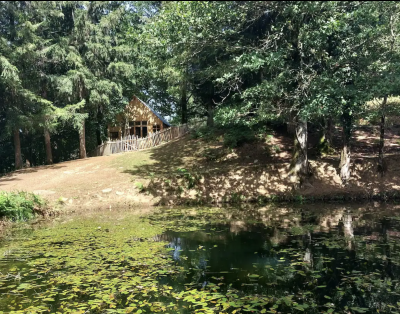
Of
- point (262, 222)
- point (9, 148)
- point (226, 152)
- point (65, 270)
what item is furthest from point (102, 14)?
point (65, 270)

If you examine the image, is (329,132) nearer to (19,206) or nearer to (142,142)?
(142,142)

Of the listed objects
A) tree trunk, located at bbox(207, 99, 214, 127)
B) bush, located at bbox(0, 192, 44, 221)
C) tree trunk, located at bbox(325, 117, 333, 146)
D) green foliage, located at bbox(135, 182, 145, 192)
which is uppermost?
tree trunk, located at bbox(207, 99, 214, 127)

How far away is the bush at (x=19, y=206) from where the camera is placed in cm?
1184

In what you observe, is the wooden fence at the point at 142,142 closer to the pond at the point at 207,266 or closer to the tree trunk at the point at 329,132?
the tree trunk at the point at 329,132

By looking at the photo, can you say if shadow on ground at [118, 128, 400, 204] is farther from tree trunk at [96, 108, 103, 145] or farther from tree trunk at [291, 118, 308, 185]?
tree trunk at [96, 108, 103, 145]

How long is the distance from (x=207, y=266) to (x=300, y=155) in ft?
34.9

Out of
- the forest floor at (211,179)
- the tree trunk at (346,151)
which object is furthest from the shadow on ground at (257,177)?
the tree trunk at (346,151)

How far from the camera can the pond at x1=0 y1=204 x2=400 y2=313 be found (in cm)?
472

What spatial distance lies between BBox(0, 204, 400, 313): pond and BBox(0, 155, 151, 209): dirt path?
4.11 m

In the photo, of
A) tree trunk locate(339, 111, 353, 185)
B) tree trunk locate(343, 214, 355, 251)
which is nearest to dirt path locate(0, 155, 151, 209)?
tree trunk locate(343, 214, 355, 251)

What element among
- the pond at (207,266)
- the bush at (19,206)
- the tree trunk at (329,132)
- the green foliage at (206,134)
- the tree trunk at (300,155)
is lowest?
the pond at (207,266)

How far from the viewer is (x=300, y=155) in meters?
15.7

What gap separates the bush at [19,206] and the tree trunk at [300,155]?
38.2ft

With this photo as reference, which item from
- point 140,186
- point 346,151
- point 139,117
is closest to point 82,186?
point 140,186
